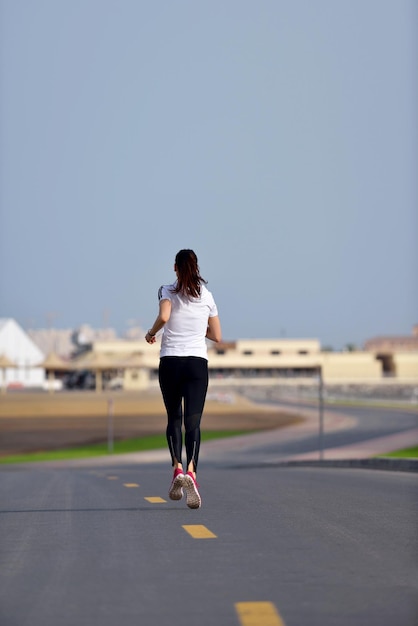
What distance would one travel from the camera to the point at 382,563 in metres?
6.68

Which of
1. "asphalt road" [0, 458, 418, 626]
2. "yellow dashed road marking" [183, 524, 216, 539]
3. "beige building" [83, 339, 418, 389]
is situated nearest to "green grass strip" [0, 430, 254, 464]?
"asphalt road" [0, 458, 418, 626]

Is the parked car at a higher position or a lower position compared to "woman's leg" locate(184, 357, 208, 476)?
higher

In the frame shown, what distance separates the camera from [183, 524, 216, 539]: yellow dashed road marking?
7855 millimetres

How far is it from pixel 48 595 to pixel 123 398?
80680 millimetres

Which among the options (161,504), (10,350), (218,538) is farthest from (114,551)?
(10,350)

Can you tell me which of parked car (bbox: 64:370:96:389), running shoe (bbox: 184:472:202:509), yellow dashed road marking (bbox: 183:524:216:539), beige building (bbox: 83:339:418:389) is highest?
beige building (bbox: 83:339:418:389)

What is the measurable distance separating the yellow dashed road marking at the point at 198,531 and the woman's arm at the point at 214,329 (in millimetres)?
1901

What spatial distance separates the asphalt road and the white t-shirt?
4.39 ft

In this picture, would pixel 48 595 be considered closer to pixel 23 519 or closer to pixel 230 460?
pixel 23 519

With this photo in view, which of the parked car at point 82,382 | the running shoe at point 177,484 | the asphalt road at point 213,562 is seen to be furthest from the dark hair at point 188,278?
the parked car at point 82,382

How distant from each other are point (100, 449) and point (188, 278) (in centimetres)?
4331

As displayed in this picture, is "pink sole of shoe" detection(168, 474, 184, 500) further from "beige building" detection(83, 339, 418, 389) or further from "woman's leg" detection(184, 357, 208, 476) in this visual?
"beige building" detection(83, 339, 418, 389)

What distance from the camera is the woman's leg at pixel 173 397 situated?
31.6 feet

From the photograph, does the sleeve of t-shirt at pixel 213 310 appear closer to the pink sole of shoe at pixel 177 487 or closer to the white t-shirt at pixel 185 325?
the white t-shirt at pixel 185 325
